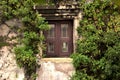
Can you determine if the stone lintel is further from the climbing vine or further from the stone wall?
the stone wall

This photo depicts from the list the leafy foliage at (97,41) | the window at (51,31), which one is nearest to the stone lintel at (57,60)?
the leafy foliage at (97,41)

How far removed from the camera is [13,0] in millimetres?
10023

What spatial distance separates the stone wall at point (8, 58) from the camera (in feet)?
33.3

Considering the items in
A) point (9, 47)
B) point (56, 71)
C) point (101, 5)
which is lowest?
point (56, 71)

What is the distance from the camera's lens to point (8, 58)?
10.2 m

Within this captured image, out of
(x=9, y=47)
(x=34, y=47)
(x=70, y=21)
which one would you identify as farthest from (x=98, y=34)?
(x=9, y=47)

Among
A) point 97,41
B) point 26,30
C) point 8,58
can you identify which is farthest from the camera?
point 8,58

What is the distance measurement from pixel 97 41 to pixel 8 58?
7.79 feet

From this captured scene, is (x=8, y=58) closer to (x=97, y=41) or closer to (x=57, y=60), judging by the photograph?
(x=57, y=60)

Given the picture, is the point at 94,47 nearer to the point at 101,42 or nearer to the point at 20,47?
the point at 101,42

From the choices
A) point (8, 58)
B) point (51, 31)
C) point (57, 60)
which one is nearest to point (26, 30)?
point (51, 31)

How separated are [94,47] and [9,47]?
2.23 m

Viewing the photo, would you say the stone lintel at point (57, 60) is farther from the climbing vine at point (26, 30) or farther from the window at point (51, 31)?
the window at point (51, 31)

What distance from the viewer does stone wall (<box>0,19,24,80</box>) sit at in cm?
1016
